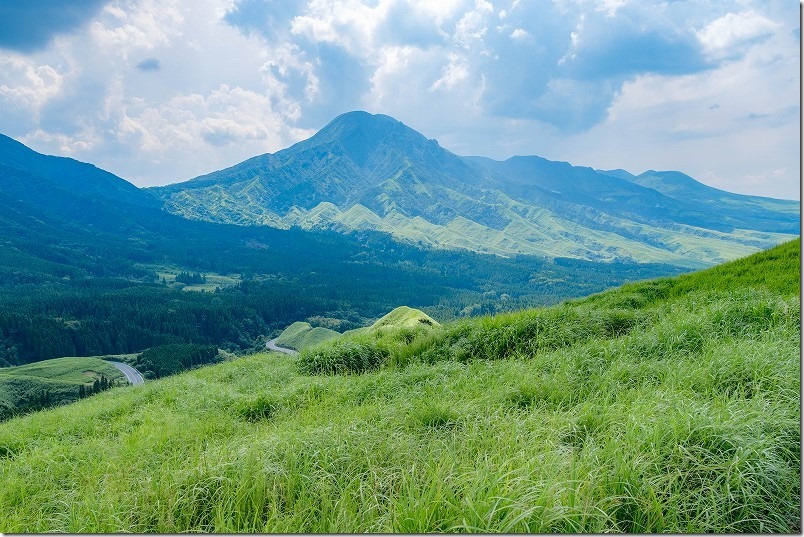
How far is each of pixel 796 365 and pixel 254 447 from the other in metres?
7.46

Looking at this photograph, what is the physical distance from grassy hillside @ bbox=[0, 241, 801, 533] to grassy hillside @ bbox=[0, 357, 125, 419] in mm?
45377

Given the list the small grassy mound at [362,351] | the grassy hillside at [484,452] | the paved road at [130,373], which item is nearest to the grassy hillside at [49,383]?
the paved road at [130,373]

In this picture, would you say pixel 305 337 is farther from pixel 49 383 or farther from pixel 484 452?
pixel 484 452

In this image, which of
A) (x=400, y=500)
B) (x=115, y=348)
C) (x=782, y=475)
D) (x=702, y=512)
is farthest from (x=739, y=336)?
(x=115, y=348)

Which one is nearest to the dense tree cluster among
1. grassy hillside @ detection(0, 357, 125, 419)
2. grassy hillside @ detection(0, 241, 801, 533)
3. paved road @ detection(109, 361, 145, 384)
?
paved road @ detection(109, 361, 145, 384)

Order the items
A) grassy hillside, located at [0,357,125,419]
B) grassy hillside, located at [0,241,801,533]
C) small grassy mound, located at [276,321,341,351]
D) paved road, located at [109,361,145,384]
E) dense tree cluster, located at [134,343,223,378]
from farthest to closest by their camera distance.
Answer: small grassy mound, located at [276,321,341,351] → dense tree cluster, located at [134,343,223,378] → paved road, located at [109,361,145,384] → grassy hillside, located at [0,357,125,419] → grassy hillside, located at [0,241,801,533]

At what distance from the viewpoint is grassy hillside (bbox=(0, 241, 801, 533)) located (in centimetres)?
360

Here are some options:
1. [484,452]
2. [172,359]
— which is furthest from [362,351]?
[172,359]

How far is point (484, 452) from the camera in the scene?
4691mm

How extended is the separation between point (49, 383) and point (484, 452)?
77.3 metres

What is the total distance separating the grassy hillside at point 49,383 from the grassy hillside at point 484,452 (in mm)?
45377

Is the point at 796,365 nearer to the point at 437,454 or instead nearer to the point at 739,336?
the point at 739,336

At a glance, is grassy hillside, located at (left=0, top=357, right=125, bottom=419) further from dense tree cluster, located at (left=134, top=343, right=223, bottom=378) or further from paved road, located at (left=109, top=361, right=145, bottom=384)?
dense tree cluster, located at (left=134, top=343, right=223, bottom=378)

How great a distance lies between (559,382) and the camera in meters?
7.09
